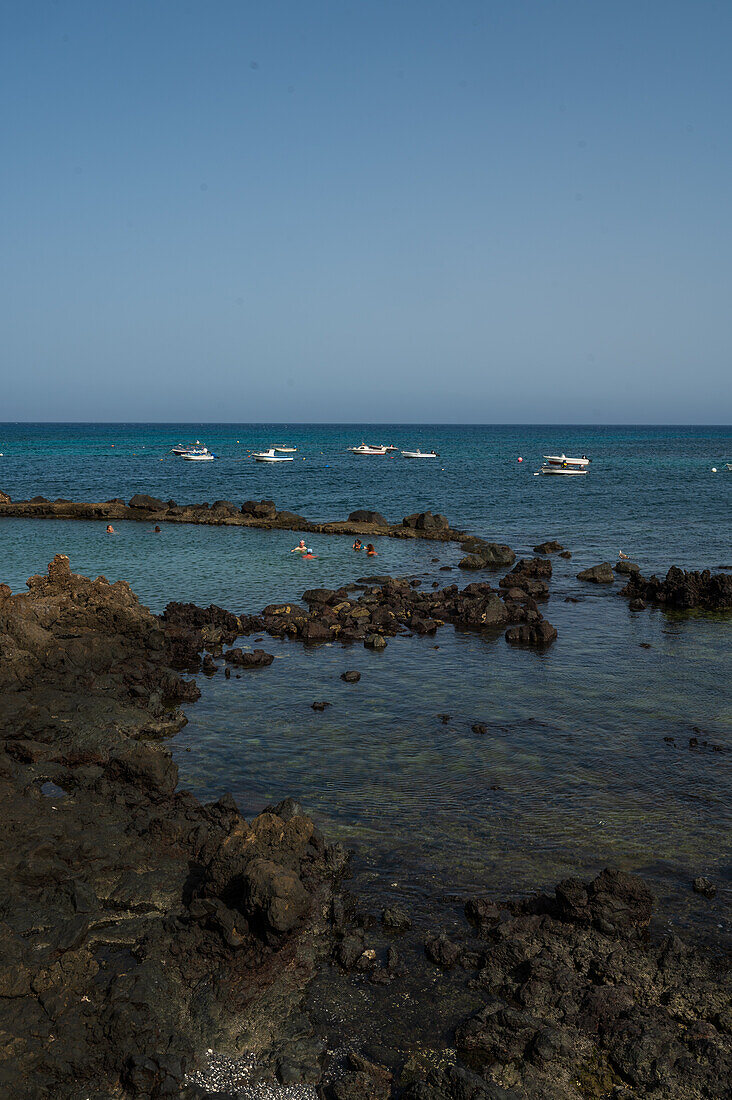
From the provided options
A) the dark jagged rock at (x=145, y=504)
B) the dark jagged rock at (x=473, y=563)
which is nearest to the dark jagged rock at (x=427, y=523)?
the dark jagged rock at (x=473, y=563)

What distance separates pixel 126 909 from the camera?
12.1 meters

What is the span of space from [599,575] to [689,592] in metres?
5.83

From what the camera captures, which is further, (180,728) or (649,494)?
(649,494)

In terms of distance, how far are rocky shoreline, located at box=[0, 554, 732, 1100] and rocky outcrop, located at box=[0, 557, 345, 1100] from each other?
0.10 feet

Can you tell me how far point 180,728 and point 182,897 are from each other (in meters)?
8.24

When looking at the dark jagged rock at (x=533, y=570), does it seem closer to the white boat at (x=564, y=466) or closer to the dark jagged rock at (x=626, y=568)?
the dark jagged rock at (x=626, y=568)

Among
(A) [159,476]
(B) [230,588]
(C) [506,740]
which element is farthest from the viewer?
(A) [159,476]

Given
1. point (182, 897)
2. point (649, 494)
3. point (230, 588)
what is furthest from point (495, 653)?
point (649, 494)

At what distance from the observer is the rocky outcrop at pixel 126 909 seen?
9391 mm

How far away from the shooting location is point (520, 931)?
Result: 465 inches

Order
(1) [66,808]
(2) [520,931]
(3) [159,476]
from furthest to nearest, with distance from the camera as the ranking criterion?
(3) [159,476], (1) [66,808], (2) [520,931]

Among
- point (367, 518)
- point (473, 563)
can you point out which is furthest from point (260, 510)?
point (473, 563)

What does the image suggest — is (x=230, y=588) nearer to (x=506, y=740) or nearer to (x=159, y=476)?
(x=506, y=740)

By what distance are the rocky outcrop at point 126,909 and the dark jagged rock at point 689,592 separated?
969 inches
